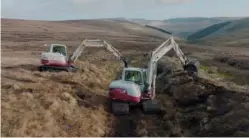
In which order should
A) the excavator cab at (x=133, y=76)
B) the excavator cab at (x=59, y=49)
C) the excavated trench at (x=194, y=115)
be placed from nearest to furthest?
the excavated trench at (x=194, y=115), the excavator cab at (x=133, y=76), the excavator cab at (x=59, y=49)

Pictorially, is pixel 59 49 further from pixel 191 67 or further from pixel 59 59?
pixel 191 67

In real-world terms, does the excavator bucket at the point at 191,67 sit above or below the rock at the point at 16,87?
above

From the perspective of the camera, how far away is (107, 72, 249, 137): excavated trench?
59.3 feet

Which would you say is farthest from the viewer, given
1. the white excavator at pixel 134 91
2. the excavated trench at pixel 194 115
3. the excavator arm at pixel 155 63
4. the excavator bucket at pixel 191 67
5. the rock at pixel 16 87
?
the excavator bucket at pixel 191 67

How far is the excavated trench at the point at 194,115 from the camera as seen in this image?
59.3 ft

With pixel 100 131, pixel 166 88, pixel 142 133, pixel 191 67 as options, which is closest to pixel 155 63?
pixel 166 88

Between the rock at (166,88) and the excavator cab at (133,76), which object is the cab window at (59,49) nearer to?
the rock at (166,88)

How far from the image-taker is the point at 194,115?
20.8 meters

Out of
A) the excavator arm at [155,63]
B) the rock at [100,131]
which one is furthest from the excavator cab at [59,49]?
the rock at [100,131]

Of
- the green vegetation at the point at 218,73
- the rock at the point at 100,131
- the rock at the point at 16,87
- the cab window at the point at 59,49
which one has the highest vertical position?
the cab window at the point at 59,49

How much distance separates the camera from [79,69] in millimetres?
34312

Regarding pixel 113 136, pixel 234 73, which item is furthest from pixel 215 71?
pixel 113 136

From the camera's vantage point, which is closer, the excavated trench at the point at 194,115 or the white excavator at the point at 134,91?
the excavated trench at the point at 194,115

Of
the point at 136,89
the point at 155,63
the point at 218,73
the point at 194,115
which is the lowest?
the point at 194,115
